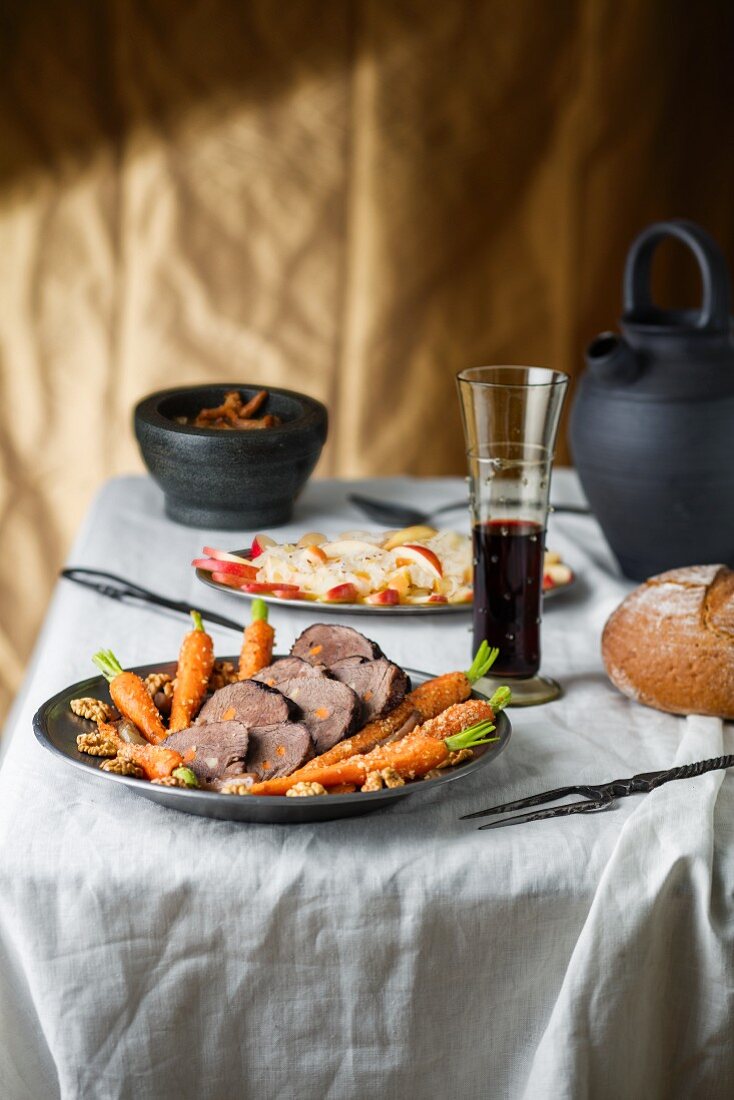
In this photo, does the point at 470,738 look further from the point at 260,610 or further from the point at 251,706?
the point at 260,610

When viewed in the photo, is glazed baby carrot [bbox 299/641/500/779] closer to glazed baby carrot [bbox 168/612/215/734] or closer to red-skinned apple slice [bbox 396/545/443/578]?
glazed baby carrot [bbox 168/612/215/734]

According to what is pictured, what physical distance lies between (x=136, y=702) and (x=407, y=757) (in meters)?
0.21

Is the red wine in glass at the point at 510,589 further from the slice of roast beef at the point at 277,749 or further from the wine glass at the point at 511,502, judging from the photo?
the slice of roast beef at the point at 277,749

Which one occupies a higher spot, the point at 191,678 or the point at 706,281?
the point at 706,281

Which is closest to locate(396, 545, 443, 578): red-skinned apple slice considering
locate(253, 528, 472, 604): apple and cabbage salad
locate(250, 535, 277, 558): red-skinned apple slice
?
locate(253, 528, 472, 604): apple and cabbage salad

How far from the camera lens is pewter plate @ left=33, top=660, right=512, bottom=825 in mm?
753

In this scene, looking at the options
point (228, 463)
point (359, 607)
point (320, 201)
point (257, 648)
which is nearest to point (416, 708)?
point (257, 648)

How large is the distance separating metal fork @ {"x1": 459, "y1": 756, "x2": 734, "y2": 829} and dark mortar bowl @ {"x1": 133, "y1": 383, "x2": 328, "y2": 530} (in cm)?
74

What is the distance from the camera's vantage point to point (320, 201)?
111 inches

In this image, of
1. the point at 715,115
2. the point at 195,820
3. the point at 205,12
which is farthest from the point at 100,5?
the point at 195,820

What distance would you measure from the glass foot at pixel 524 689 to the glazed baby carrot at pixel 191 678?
0.80 feet

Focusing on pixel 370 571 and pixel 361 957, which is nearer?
pixel 361 957

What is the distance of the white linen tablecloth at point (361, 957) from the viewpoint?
0.76 metres

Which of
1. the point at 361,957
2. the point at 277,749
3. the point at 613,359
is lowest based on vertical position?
the point at 361,957
